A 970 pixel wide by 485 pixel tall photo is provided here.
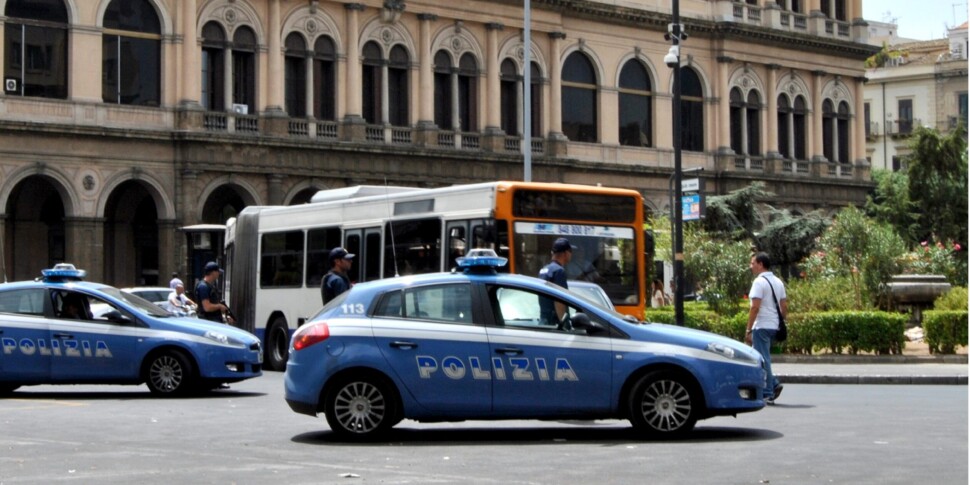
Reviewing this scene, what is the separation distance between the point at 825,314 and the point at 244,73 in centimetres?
2399

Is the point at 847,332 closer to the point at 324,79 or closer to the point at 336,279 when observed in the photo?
the point at 336,279

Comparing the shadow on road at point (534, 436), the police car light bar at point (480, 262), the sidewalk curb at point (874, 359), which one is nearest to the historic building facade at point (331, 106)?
the sidewalk curb at point (874, 359)

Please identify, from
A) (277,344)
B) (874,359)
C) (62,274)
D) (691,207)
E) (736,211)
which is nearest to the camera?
(62,274)

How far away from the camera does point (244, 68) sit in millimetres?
46781

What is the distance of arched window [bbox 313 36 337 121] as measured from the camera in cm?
4847

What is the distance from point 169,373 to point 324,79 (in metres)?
30.2

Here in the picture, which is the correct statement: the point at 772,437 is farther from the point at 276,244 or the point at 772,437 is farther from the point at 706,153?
the point at 706,153

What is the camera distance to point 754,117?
6297cm

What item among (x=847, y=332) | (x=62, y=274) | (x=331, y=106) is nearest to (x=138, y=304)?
(x=62, y=274)

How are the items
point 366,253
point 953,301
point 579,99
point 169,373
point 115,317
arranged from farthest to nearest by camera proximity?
point 579,99 < point 953,301 < point 366,253 < point 169,373 < point 115,317

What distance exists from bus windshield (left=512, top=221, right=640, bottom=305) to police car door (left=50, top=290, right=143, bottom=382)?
213 inches

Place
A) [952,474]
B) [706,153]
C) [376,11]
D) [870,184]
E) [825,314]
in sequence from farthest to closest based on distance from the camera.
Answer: [870,184] < [706,153] < [376,11] < [825,314] < [952,474]

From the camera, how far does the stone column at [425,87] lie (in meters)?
50.7

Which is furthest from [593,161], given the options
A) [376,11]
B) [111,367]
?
[111,367]
